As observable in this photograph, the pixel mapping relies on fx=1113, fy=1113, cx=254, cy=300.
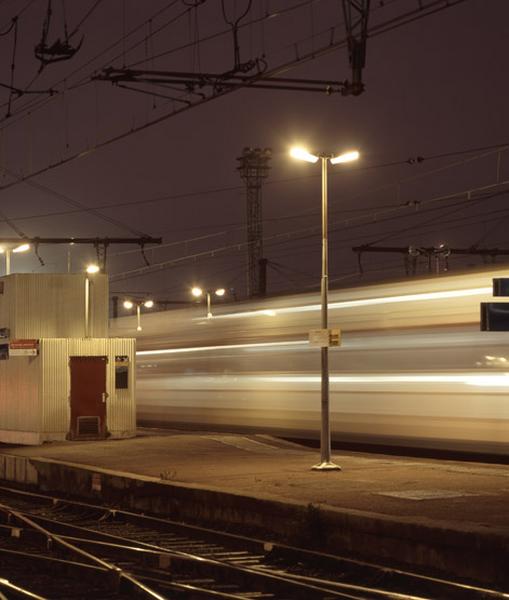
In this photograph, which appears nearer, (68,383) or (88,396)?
(68,383)

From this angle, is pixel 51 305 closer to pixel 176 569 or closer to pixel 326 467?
pixel 326 467

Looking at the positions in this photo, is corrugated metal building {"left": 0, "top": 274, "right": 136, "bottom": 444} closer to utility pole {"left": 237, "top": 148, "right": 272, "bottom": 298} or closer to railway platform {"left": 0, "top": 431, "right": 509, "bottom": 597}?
railway platform {"left": 0, "top": 431, "right": 509, "bottom": 597}

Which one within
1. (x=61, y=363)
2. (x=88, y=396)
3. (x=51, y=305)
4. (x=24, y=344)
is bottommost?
(x=88, y=396)

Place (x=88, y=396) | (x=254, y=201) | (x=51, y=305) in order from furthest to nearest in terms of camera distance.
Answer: (x=254, y=201) → (x=51, y=305) → (x=88, y=396)

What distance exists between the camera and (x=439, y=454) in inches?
802

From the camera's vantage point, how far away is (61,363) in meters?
27.6

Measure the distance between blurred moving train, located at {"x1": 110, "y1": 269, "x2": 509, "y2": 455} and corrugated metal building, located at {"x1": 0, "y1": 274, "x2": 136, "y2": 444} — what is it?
7.85ft

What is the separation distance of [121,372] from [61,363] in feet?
5.09

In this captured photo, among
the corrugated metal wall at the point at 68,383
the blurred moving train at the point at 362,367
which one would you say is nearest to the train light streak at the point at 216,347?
the blurred moving train at the point at 362,367

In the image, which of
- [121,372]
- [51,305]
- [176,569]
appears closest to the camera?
[176,569]

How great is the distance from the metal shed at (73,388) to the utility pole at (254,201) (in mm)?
19292

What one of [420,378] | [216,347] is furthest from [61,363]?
[420,378]

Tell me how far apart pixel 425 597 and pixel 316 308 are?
45.6 feet

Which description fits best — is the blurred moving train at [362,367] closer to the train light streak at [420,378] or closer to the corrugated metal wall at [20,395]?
the train light streak at [420,378]
